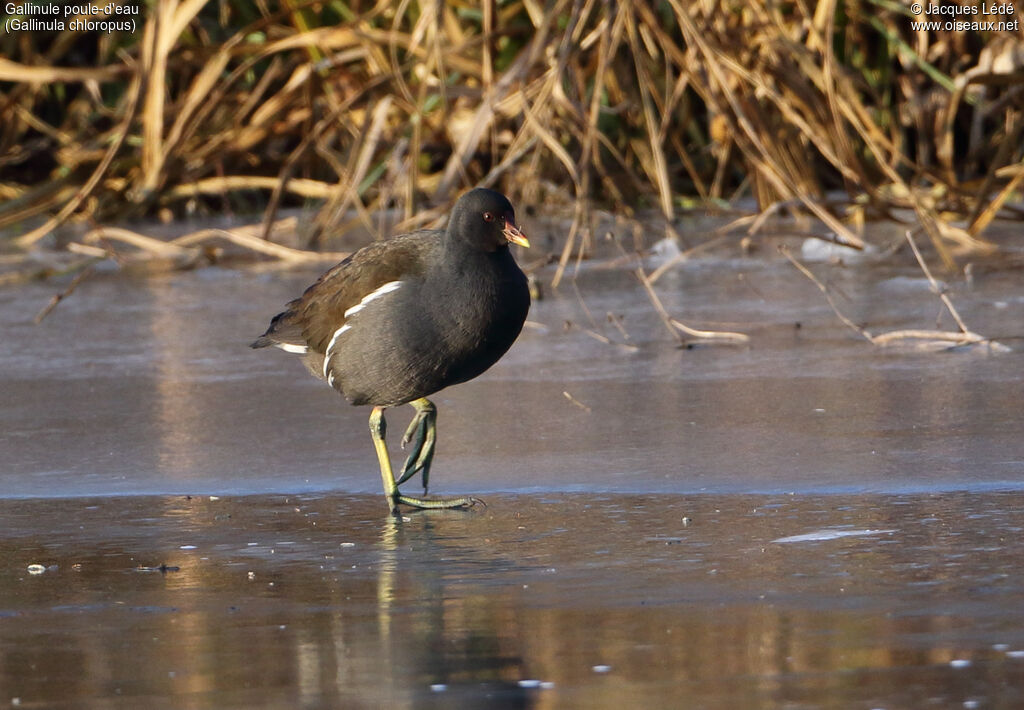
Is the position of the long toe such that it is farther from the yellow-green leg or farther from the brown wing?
the brown wing

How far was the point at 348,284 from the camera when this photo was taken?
520cm

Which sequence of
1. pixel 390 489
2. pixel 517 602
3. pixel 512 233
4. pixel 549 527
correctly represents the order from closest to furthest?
pixel 517 602, pixel 549 527, pixel 390 489, pixel 512 233

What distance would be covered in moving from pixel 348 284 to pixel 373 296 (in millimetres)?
214

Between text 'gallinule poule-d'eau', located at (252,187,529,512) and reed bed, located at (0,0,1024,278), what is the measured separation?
288 centimetres

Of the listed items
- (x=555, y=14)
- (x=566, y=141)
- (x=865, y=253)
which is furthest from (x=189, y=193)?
(x=865, y=253)

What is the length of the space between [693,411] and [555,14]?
12.4 feet

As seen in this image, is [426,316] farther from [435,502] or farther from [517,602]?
[517,602]

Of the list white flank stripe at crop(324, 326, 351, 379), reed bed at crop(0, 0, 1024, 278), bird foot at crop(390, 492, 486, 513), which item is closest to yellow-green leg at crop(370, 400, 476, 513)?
bird foot at crop(390, 492, 486, 513)

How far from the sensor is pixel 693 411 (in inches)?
223

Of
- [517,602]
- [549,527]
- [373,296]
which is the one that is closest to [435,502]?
[549,527]

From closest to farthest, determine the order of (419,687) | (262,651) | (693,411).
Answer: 1. (419,687)
2. (262,651)
3. (693,411)

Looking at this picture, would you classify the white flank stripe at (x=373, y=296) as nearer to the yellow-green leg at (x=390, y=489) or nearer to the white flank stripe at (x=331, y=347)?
the white flank stripe at (x=331, y=347)

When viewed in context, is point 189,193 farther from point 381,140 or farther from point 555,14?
point 555,14

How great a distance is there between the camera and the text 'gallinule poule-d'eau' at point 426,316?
15.8ft
